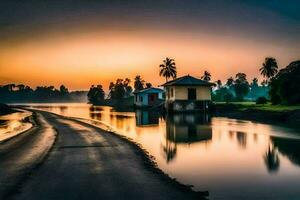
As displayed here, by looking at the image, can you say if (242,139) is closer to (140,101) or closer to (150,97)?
(150,97)

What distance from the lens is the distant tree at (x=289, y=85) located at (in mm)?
61031

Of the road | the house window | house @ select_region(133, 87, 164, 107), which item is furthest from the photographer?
house @ select_region(133, 87, 164, 107)

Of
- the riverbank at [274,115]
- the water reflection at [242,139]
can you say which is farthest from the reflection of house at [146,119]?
the water reflection at [242,139]

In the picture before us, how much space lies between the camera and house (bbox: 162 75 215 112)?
7175 centimetres

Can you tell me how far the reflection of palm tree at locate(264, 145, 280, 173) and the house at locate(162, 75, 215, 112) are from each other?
152 feet

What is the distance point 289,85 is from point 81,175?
55.6m

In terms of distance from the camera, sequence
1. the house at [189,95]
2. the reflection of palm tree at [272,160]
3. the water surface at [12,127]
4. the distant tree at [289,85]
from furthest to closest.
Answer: the house at [189,95], the distant tree at [289,85], the water surface at [12,127], the reflection of palm tree at [272,160]

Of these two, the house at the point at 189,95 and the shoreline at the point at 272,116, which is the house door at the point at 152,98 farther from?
the shoreline at the point at 272,116

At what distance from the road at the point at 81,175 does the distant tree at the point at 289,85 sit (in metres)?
45.9

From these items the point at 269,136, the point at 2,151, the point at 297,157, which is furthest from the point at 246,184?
the point at 269,136

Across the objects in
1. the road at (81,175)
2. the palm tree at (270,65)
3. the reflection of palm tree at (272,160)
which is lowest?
the reflection of palm tree at (272,160)

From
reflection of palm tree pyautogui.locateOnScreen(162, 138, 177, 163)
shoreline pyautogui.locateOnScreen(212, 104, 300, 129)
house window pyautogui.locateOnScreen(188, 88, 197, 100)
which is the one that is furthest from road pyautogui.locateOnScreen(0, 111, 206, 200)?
house window pyautogui.locateOnScreen(188, 88, 197, 100)

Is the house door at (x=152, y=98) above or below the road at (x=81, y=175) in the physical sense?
above

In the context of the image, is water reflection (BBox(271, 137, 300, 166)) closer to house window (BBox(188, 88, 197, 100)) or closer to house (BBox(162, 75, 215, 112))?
house (BBox(162, 75, 215, 112))
